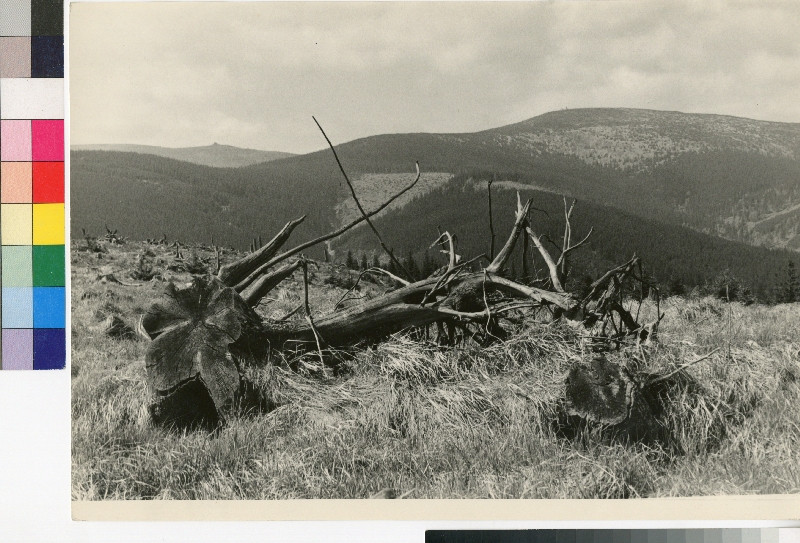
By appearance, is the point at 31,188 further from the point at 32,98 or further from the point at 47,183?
the point at 32,98

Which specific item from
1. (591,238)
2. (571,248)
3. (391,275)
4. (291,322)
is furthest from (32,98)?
(591,238)

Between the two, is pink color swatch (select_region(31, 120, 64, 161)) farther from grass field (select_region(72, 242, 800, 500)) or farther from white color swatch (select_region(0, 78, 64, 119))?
grass field (select_region(72, 242, 800, 500))

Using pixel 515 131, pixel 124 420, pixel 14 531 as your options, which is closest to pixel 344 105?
pixel 515 131

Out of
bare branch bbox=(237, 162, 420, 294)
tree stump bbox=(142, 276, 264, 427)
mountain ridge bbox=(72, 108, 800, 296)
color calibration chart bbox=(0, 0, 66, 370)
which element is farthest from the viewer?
mountain ridge bbox=(72, 108, 800, 296)

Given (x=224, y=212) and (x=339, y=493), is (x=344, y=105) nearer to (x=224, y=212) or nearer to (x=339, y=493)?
(x=224, y=212)

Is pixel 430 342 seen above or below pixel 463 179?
below

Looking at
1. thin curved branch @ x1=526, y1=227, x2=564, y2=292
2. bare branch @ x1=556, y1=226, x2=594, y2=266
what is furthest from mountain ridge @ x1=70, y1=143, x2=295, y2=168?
bare branch @ x1=556, y1=226, x2=594, y2=266
